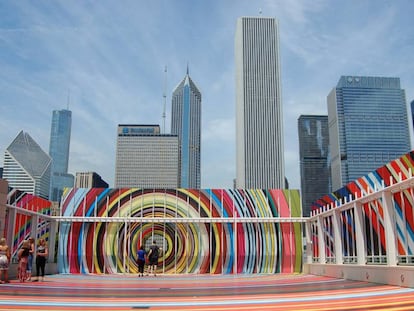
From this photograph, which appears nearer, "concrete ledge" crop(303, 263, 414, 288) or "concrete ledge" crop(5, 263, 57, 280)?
"concrete ledge" crop(303, 263, 414, 288)

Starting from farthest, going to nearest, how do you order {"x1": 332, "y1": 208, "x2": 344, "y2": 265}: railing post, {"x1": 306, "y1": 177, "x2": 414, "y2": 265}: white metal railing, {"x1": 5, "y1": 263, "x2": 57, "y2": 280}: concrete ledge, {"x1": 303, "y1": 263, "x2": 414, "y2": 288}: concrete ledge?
1. {"x1": 332, "y1": 208, "x2": 344, "y2": 265}: railing post
2. {"x1": 5, "y1": 263, "x2": 57, "y2": 280}: concrete ledge
3. {"x1": 306, "y1": 177, "x2": 414, "y2": 265}: white metal railing
4. {"x1": 303, "y1": 263, "x2": 414, "y2": 288}: concrete ledge

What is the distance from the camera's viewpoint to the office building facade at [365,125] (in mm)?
174625

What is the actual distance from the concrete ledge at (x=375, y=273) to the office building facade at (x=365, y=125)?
163386 mm

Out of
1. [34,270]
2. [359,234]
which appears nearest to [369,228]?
[359,234]

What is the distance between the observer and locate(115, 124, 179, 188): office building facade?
18175 centimetres

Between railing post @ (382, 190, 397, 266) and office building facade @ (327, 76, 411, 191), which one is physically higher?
office building facade @ (327, 76, 411, 191)

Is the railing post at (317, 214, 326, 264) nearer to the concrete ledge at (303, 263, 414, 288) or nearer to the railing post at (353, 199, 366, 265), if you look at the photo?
the concrete ledge at (303, 263, 414, 288)

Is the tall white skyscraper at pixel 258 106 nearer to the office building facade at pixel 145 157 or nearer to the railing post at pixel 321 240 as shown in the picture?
the office building facade at pixel 145 157

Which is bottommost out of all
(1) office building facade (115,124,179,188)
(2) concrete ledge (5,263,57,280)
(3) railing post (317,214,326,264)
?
(2) concrete ledge (5,263,57,280)

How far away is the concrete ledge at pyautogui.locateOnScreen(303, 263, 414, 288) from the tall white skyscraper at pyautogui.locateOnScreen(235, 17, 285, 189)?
13342 centimetres

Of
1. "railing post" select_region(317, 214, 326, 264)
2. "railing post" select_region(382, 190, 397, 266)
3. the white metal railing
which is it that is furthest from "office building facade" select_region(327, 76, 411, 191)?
"railing post" select_region(382, 190, 397, 266)

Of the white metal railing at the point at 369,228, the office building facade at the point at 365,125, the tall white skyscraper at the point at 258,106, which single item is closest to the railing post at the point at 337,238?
the white metal railing at the point at 369,228

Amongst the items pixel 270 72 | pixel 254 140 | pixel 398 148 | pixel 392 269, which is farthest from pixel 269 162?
pixel 392 269

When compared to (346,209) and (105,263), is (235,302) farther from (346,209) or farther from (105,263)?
(105,263)
